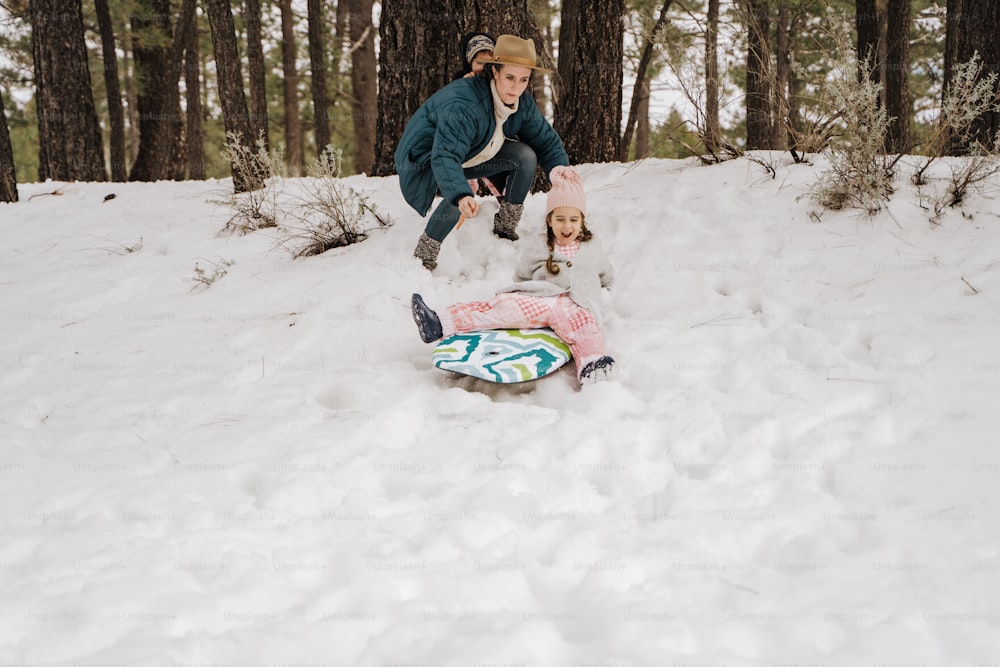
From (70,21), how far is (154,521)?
716cm

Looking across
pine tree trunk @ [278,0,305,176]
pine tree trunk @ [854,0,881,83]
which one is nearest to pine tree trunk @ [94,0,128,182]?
pine tree trunk @ [278,0,305,176]

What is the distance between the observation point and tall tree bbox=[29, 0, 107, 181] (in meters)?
7.32

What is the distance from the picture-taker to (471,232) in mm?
4473

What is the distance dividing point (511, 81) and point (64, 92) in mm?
5935

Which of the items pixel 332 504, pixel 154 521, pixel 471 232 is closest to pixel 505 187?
pixel 471 232

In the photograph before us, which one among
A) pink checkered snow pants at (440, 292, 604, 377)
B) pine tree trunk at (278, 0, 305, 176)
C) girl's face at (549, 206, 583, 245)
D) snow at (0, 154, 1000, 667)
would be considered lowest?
snow at (0, 154, 1000, 667)

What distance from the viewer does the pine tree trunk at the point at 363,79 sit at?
11.3 metres

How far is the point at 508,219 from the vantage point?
14.2 ft

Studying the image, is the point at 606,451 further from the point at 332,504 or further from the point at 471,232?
the point at 471,232

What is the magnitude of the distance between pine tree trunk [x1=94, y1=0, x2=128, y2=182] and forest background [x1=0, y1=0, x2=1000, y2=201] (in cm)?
3

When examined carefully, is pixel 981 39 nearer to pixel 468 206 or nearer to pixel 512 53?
pixel 512 53

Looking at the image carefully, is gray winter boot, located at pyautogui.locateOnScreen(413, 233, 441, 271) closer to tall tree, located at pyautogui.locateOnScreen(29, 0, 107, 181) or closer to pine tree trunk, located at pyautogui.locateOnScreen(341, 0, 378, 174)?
tall tree, located at pyautogui.locateOnScreen(29, 0, 107, 181)

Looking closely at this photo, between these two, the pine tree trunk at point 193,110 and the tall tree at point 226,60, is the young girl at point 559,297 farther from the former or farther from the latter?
the pine tree trunk at point 193,110

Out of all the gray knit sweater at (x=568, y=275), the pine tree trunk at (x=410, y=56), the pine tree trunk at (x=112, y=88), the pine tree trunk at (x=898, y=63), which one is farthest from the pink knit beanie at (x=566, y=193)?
the pine tree trunk at (x=112, y=88)
